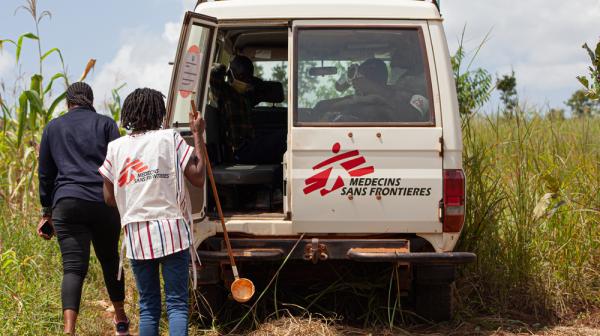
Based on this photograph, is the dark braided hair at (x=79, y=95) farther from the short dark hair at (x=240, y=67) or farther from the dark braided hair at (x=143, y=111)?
the short dark hair at (x=240, y=67)

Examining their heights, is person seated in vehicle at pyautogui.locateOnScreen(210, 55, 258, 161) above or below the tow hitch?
above

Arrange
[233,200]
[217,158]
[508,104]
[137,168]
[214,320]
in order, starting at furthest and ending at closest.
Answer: [508,104] → [217,158] → [233,200] → [214,320] → [137,168]

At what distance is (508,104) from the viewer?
711 cm

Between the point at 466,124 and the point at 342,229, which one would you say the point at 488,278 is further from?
the point at 342,229

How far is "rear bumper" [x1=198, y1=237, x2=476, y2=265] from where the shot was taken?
4.88m

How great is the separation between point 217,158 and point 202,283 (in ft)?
4.23

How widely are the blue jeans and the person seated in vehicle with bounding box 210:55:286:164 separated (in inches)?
80.2

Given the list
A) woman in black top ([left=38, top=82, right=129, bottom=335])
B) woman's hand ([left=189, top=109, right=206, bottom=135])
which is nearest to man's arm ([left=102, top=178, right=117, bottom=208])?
woman's hand ([left=189, top=109, right=206, bottom=135])

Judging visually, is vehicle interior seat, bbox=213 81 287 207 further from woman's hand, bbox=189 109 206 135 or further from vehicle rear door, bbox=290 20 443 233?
woman's hand, bbox=189 109 206 135

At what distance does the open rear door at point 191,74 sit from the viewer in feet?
16.3

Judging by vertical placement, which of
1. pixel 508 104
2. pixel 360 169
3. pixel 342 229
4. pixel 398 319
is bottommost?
pixel 398 319

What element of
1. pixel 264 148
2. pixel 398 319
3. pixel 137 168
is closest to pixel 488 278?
pixel 398 319

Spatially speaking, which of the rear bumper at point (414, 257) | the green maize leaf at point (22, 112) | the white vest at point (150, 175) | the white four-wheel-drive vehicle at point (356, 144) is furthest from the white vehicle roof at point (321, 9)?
the green maize leaf at point (22, 112)

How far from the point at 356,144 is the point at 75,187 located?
181 centimetres
